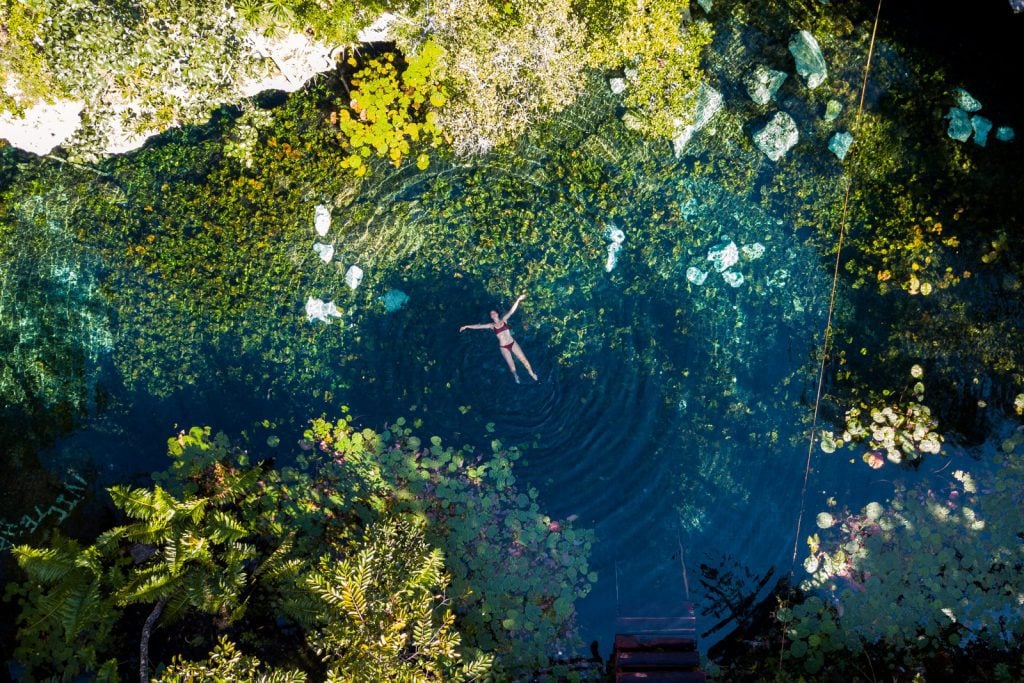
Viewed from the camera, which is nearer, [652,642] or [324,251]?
[652,642]

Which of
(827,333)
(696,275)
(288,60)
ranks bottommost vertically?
(827,333)

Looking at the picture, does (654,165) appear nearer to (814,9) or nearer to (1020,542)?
(814,9)

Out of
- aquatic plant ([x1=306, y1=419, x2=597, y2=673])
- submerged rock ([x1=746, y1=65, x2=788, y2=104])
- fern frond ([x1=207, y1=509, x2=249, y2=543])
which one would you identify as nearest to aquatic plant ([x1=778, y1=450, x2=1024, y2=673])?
aquatic plant ([x1=306, y1=419, x2=597, y2=673])

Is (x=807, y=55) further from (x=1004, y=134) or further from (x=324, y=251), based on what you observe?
(x=324, y=251)

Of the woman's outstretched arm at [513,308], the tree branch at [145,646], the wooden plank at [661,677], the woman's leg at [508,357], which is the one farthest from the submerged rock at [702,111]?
the tree branch at [145,646]

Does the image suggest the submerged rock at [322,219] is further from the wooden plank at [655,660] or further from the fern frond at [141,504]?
the wooden plank at [655,660]

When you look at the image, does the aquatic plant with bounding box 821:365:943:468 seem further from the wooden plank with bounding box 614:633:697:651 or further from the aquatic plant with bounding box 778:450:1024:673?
the wooden plank with bounding box 614:633:697:651

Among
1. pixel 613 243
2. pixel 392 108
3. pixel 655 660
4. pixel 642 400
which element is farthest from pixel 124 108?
pixel 655 660
